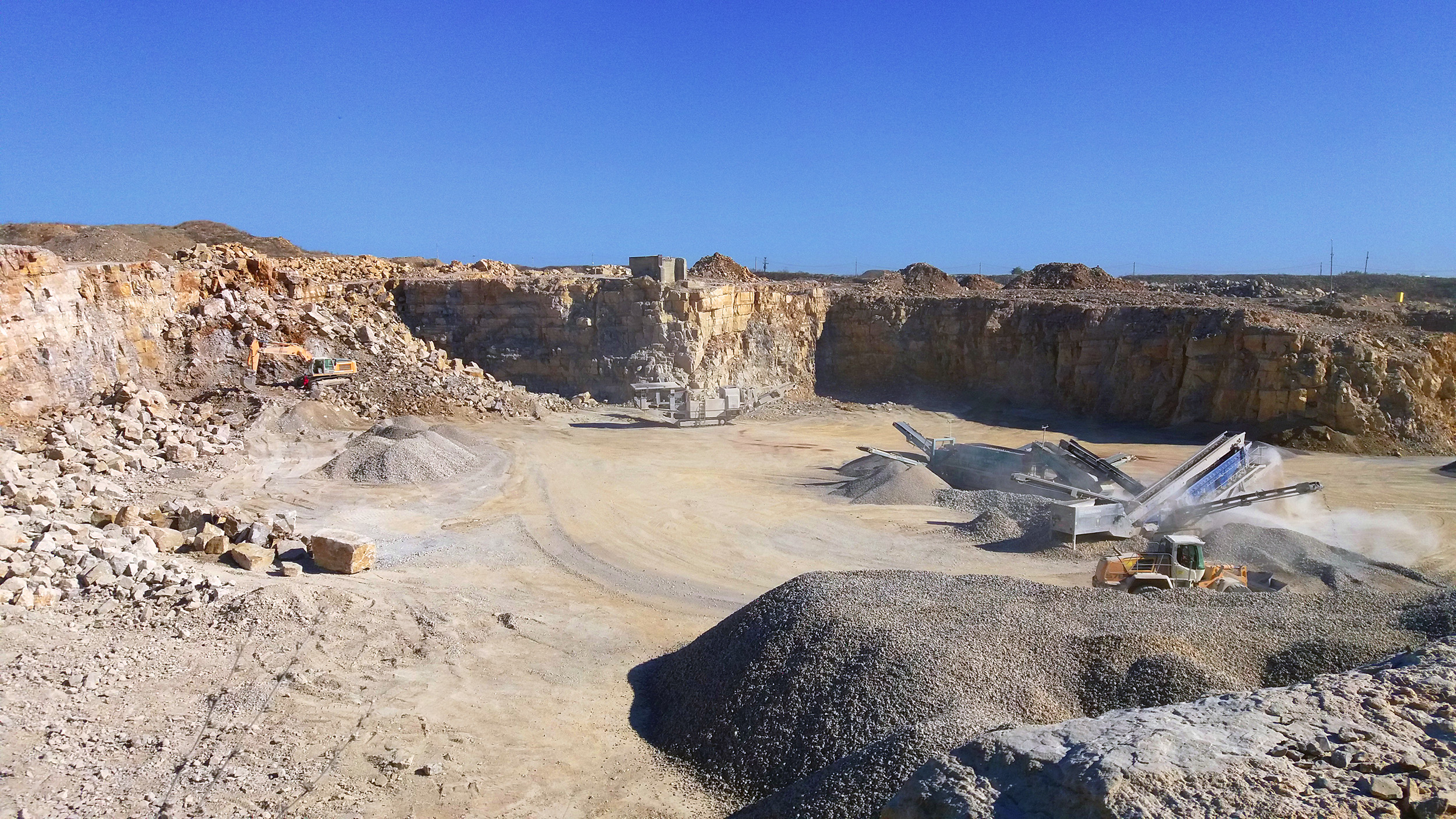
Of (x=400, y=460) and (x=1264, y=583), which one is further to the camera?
(x=400, y=460)

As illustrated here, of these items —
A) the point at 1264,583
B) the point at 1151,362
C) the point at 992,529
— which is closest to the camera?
the point at 1264,583

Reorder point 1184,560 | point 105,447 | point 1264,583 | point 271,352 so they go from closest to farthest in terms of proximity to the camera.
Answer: point 1184,560 < point 1264,583 < point 105,447 < point 271,352

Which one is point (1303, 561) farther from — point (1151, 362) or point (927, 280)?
point (927, 280)

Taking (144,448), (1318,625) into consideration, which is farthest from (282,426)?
(1318,625)

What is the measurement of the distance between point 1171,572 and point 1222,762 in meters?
6.59

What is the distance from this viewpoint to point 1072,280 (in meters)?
42.4

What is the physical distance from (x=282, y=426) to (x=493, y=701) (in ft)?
45.8

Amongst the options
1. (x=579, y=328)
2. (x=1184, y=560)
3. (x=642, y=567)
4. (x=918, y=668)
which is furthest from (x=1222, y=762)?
(x=579, y=328)

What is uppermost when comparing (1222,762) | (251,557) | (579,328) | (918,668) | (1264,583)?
(579,328)

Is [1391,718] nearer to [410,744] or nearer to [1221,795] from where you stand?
[1221,795]

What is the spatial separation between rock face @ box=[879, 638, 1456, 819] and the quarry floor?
2.96 metres

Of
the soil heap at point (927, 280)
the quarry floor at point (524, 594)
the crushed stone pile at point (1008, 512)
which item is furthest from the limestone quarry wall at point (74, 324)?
the soil heap at point (927, 280)

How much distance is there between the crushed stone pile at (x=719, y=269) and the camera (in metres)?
40.8

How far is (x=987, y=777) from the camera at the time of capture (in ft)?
17.6
